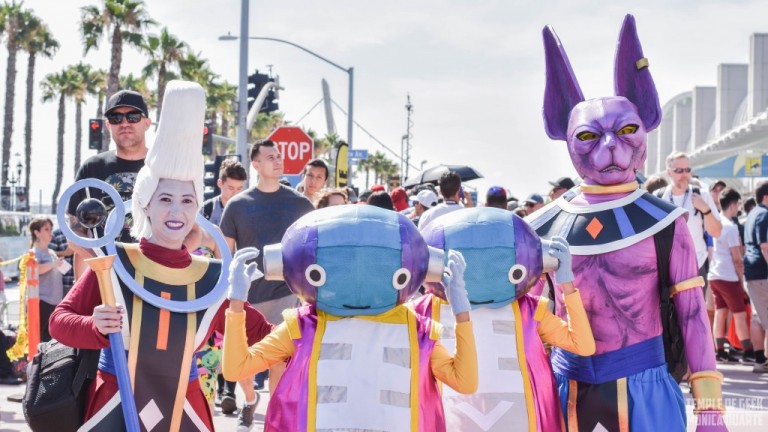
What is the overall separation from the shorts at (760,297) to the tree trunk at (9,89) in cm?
3168

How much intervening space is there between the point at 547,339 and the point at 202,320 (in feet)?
4.28

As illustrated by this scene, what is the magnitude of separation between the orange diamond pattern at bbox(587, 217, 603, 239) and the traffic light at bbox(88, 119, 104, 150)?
498 inches

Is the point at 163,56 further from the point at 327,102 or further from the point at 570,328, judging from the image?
the point at 570,328

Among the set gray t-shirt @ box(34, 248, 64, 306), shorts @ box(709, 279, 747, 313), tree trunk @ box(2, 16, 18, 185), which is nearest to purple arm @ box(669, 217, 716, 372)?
shorts @ box(709, 279, 747, 313)

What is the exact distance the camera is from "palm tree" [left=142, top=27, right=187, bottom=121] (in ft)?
102

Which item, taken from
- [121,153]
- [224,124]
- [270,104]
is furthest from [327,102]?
[121,153]

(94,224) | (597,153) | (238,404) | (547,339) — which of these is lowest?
(238,404)

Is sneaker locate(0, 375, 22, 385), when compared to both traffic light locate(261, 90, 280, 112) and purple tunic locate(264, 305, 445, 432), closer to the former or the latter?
purple tunic locate(264, 305, 445, 432)

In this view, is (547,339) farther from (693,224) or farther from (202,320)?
(693,224)

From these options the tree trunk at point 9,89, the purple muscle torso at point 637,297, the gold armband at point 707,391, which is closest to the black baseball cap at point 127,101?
the purple muscle torso at point 637,297

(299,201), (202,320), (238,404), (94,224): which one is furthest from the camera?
(238,404)

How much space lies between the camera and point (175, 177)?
333 cm

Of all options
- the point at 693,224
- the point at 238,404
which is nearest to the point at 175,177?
the point at 238,404

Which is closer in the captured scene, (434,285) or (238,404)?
(434,285)
